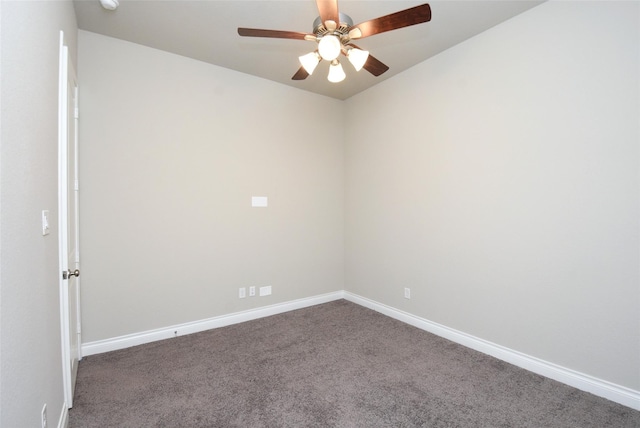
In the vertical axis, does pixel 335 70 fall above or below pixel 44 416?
above

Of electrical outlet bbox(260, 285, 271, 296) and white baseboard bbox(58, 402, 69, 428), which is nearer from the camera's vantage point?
white baseboard bbox(58, 402, 69, 428)

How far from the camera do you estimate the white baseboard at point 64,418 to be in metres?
1.69

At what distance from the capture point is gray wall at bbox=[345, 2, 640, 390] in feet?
6.73

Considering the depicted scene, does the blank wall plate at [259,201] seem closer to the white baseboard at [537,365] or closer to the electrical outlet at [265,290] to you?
the electrical outlet at [265,290]

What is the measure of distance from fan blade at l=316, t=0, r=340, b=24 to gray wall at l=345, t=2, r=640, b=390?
5.70 ft

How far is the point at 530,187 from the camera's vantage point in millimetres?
2469

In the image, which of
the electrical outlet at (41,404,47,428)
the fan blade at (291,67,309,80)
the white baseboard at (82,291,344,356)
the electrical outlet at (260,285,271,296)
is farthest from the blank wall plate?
the electrical outlet at (41,404,47,428)

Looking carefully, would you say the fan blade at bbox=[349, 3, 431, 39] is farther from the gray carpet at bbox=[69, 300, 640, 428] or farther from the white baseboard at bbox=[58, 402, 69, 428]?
the white baseboard at bbox=[58, 402, 69, 428]

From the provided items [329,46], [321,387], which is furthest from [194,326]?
Result: [329,46]

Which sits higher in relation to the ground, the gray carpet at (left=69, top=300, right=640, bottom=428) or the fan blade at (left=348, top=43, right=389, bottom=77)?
the fan blade at (left=348, top=43, right=389, bottom=77)

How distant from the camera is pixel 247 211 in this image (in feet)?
12.0

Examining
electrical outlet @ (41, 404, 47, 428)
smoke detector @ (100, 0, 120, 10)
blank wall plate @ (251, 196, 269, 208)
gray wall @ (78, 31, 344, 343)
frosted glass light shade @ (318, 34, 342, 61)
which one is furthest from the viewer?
blank wall plate @ (251, 196, 269, 208)

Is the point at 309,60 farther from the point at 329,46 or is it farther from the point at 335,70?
the point at 329,46

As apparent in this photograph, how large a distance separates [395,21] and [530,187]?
1.72 meters
